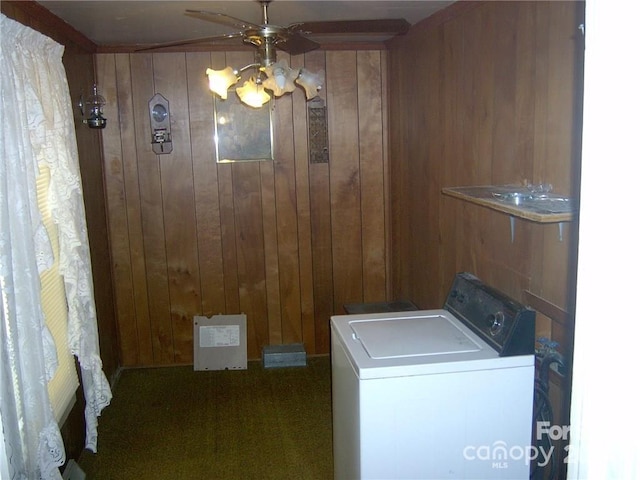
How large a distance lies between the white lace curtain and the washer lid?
1.12 metres

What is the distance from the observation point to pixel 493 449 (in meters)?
2.00

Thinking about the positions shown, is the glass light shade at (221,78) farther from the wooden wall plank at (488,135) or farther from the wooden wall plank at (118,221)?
the wooden wall plank at (118,221)

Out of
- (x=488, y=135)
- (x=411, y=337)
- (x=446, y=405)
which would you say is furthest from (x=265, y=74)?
(x=446, y=405)

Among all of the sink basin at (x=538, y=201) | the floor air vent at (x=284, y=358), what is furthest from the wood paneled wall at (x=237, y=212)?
the sink basin at (x=538, y=201)

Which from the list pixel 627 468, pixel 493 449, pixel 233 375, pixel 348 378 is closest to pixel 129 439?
pixel 233 375

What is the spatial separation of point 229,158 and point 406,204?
3.89ft

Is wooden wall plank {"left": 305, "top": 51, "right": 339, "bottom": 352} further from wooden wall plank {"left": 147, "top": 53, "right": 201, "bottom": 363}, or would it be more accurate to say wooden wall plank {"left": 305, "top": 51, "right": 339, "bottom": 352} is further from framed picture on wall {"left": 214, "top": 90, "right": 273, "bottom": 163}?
wooden wall plank {"left": 147, "top": 53, "right": 201, "bottom": 363}

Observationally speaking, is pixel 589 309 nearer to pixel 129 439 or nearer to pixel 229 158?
pixel 129 439

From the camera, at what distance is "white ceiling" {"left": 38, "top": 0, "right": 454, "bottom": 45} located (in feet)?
8.91

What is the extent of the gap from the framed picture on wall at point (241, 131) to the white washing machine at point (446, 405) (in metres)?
2.18

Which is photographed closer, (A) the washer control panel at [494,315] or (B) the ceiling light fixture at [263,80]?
(A) the washer control panel at [494,315]

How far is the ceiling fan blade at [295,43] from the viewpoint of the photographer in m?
2.18

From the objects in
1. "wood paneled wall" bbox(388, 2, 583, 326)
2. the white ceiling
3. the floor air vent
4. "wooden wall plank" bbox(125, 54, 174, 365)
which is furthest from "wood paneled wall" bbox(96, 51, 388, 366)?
the white ceiling

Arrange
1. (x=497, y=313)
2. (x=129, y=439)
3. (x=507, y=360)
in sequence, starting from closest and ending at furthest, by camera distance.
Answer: (x=507, y=360) → (x=497, y=313) → (x=129, y=439)
